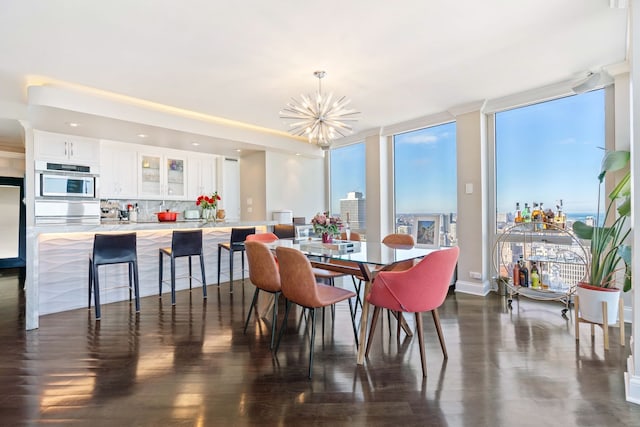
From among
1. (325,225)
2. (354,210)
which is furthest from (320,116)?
(354,210)

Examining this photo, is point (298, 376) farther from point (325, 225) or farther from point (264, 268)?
point (325, 225)

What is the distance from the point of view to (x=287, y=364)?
7.76ft

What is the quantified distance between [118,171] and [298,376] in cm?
511

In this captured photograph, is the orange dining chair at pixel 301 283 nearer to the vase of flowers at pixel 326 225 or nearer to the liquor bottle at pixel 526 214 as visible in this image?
the vase of flowers at pixel 326 225

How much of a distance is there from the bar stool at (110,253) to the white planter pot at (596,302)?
4497 millimetres

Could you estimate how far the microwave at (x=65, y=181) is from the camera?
4602mm

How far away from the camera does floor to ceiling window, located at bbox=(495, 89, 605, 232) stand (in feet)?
12.0

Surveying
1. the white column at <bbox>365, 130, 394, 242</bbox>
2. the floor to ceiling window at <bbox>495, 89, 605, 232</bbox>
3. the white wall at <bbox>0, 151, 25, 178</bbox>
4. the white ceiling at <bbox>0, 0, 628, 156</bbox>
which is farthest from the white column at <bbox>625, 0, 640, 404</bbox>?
the white wall at <bbox>0, 151, 25, 178</bbox>

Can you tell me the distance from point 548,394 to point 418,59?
9.30 feet

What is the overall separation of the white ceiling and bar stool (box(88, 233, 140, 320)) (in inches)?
61.0

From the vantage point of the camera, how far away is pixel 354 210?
630 cm

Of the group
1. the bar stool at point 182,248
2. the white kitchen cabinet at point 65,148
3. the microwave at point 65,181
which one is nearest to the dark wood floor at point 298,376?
the bar stool at point 182,248

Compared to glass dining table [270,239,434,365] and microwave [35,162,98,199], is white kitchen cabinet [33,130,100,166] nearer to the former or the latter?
microwave [35,162,98,199]

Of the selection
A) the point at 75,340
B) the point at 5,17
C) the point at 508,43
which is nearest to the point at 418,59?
the point at 508,43
